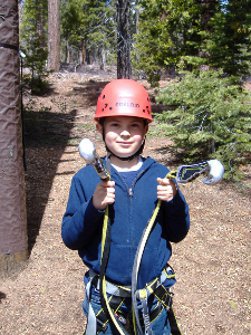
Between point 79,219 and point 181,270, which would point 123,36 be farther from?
point 79,219

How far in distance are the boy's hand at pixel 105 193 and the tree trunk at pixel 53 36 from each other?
1981 centimetres

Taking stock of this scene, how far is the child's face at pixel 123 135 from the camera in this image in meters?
1.81

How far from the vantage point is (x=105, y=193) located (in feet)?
5.38

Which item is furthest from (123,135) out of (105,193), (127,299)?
(127,299)

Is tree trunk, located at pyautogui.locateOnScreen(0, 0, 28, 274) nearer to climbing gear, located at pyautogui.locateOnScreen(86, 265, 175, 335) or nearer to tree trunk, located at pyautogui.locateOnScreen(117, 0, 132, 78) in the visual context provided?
climbing gear, located at pyautogui.locateOnScreen(86, 265, 175, 335)

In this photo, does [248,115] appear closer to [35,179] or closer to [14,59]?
[35,179]

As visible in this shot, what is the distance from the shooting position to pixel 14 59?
3.64 metres

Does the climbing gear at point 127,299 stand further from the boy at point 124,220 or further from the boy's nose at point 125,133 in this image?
the boy's nose at point 125,133

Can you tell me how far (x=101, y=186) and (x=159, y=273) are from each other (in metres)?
0.57

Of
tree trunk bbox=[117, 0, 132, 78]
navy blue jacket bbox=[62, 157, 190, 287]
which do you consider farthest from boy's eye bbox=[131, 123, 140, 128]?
tree trunk bbox=[117, 0, 132, 78]

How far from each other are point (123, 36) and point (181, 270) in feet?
33.8

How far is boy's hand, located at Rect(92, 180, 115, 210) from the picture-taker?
1626 mm

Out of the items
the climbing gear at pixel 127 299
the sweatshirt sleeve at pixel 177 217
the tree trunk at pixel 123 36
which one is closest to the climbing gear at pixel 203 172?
the sweatshirt sleeve at pixel 177 217

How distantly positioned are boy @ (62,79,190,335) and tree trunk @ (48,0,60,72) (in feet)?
64.2
